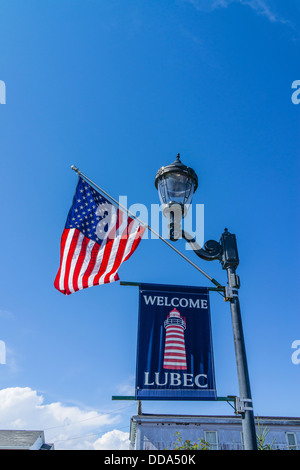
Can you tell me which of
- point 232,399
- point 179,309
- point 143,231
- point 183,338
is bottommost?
point 232,399

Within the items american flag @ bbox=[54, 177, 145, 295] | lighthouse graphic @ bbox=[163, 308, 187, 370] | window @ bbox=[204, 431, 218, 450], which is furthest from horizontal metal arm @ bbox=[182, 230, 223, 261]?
window @ bbox=[204, 431, 218, 450]

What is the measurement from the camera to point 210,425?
24516mm

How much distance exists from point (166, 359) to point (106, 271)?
2.37m

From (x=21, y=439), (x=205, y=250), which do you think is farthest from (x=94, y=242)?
(x=21, y=439)

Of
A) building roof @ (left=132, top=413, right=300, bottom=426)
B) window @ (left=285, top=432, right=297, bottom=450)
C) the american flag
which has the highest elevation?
building roof @ (left=132, top=413, right=300, bottom=426)

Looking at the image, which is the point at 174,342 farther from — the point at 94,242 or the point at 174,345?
the point at 94,242

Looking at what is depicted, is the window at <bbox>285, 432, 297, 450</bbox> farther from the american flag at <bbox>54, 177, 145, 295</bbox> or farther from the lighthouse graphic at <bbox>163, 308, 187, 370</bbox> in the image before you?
the lighthouse graphic at <bbox>163, 308, 187, 370</bbox>

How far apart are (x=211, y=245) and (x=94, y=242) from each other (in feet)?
8.53

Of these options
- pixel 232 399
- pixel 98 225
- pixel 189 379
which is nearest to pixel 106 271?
pixel 98 225

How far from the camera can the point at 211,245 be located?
5.75 m

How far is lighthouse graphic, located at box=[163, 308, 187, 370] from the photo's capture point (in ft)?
17.4

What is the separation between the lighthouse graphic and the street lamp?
0.81m
